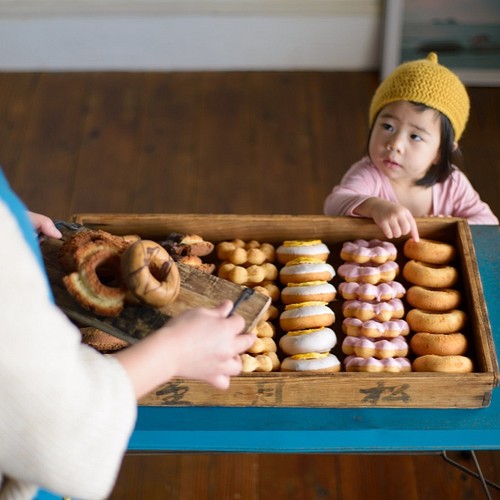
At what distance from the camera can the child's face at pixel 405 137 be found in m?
1.52

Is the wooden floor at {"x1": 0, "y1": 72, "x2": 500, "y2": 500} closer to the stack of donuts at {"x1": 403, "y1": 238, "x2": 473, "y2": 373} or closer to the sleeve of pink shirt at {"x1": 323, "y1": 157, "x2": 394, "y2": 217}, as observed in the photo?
the sleeve of pink shirt at {"x1": 323, "y1": 157, "x2": 394, "y2": 217}

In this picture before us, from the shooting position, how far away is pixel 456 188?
5.42 ft

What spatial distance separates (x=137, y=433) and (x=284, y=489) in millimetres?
769

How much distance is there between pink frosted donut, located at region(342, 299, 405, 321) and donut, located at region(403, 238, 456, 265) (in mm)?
107

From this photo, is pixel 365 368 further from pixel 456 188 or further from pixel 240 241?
pixel 456 188

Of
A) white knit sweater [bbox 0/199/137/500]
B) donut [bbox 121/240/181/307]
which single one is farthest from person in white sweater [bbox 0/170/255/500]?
donut [bbox 121/240/181/307]

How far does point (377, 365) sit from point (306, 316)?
0.14 metres

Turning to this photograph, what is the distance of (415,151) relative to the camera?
1537 mm

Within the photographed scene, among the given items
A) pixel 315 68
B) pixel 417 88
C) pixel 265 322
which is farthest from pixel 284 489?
pixel 315 68

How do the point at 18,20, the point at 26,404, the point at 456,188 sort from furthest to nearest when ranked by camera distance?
the point at 18,20
the point at 456,188
the point at 26,404

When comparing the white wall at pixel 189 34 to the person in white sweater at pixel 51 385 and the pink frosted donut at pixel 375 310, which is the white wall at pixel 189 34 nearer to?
the pink frosted donut at pixel 375 310

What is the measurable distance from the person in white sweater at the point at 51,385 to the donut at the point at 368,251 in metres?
0.54

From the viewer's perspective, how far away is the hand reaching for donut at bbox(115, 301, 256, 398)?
0.83 m

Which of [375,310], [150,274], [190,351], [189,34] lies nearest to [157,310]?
[150,274]
